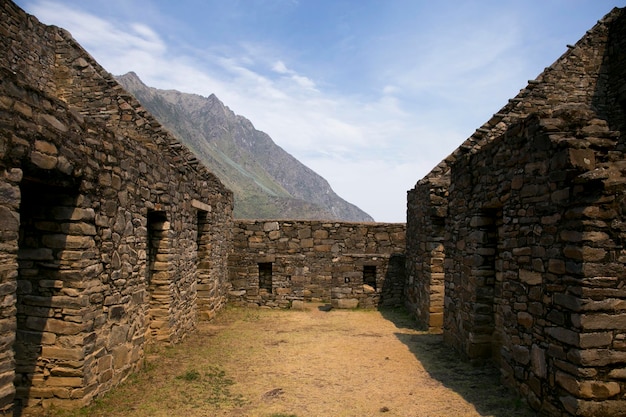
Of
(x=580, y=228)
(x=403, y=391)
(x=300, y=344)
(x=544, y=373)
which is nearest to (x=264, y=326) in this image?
(x=300, y=344)

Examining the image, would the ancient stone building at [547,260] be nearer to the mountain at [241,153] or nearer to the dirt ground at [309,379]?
the dirt ground at [309,379]

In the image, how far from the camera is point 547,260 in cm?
505

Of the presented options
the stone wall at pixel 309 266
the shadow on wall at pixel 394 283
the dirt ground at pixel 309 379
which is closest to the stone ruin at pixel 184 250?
the dirt ground at pixel 309 379

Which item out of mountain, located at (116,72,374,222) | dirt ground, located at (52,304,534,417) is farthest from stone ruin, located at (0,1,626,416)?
mountain, located at (116,72,374,222)

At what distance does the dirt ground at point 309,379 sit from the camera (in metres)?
5.74

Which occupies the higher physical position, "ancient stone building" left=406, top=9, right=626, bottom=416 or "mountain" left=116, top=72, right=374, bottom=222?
"mountain" left=116, top=72, right=374, bottom=222

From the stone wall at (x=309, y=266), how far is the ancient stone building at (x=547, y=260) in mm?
5698

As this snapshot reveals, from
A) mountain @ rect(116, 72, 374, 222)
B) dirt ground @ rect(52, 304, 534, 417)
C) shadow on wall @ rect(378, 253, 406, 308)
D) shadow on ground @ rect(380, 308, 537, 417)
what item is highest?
mountain @ rect(116, 72, 374, 222)

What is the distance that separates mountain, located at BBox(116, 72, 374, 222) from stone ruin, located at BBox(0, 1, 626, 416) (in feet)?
197

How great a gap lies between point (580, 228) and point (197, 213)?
9.10 metres

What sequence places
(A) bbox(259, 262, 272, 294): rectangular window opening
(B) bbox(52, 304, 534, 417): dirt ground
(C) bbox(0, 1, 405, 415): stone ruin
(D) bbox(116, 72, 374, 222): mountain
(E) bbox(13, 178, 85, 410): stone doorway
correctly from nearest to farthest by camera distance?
1. (C) bbox(0, 1, 405, 415): stone ruin
2. (E) bbox(13, 178, 85, 410): stone doorway
3. (B) bbox(52, 304, 534, 417): dirt ground
4. (A) bbox(259, 262, 272, 294): rectangular window opening
5. (D) bbox(116, 72, 374, 222): mountain

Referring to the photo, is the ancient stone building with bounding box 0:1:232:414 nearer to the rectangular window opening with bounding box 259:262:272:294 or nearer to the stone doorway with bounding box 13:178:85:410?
the stone doorway with bounding box 13:178:85:410

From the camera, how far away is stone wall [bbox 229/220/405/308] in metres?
14.5

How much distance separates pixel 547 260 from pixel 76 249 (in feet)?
19.2
